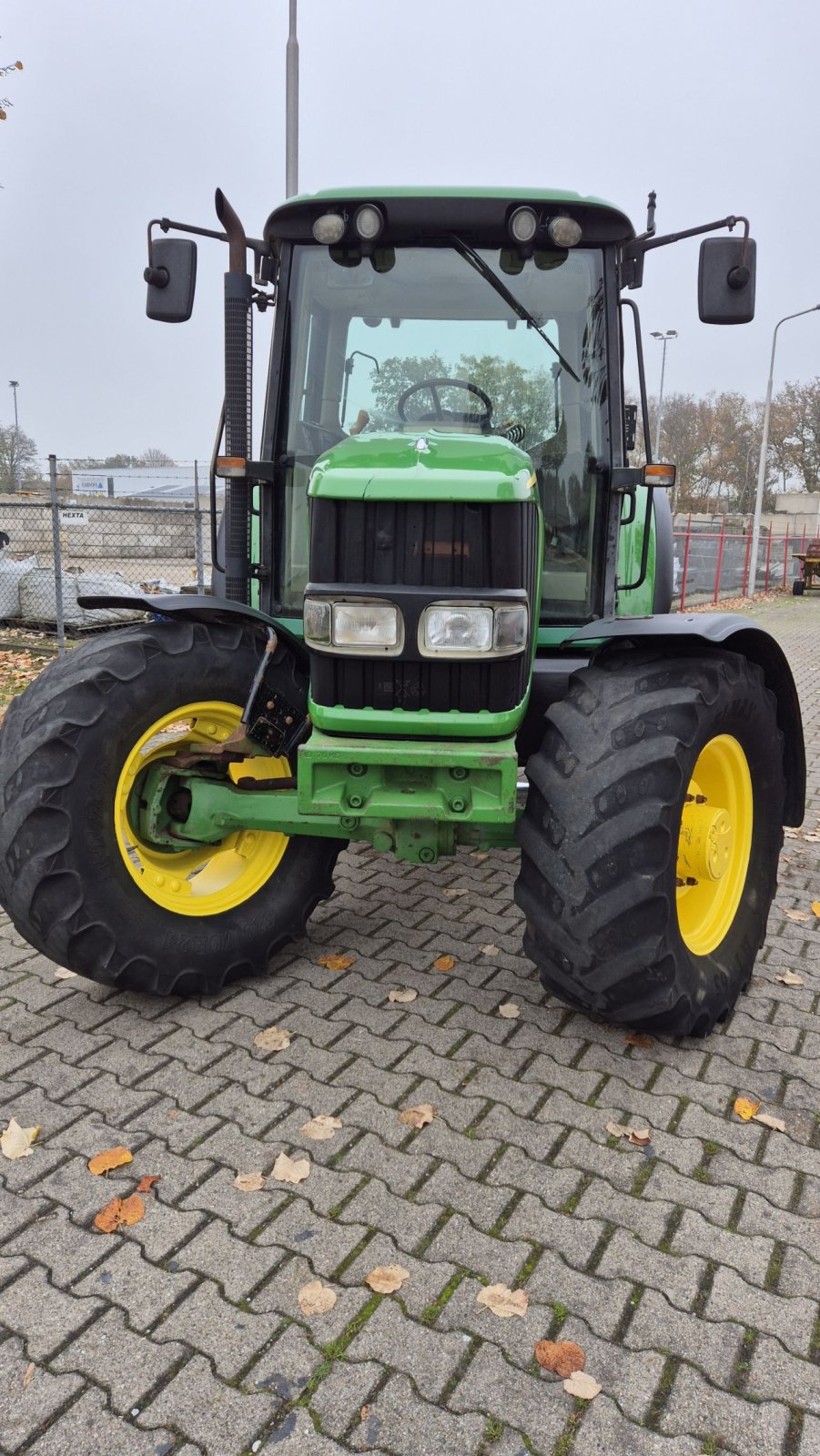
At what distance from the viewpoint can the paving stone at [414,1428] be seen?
5.92 ft

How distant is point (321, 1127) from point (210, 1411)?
2.85 ft

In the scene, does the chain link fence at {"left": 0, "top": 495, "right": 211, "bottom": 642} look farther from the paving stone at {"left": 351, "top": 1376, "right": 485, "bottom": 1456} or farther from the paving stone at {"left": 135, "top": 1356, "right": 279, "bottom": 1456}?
the paving stone at {"left": 351, "top": 1376, "right": 485, "bottom": 1456}

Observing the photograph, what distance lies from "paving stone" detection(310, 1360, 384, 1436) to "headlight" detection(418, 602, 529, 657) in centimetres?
169

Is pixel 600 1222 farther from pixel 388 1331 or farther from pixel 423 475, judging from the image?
pixel 423 475

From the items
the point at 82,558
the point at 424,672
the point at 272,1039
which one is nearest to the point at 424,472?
the point at 424,672

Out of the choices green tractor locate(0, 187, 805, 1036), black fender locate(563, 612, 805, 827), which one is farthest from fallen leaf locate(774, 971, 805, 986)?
black fender locate(563, 612, 805, 827)

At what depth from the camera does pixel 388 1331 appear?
2.04 m

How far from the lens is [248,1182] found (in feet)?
8.15

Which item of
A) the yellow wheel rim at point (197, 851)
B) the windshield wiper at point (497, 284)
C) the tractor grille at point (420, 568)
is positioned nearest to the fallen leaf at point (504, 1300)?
the tractor grille at point (420, 568)

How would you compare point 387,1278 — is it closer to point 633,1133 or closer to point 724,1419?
point 724,1419

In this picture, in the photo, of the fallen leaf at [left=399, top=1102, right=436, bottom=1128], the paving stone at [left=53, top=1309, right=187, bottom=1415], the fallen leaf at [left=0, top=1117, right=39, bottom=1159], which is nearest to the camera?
the paving stone at [left=53, top=1309, right=187, bottom=1415]

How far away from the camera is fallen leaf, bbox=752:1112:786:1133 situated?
9.04 ft

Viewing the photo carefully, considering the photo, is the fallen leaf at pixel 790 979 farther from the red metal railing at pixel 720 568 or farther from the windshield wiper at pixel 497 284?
the red metal railing at pixel 720 568

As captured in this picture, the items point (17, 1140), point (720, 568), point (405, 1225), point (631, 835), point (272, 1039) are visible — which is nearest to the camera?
point (405, 1225)
